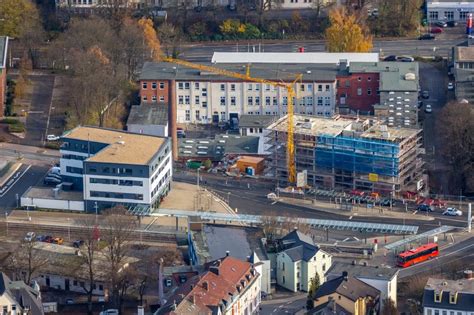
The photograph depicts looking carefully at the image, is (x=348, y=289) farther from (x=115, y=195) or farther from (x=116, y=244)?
(x=115, y=195)

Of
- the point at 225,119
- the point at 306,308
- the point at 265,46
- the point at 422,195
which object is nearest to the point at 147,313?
the point at 306,308

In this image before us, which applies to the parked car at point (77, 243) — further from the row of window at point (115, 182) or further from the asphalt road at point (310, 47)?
the asphalt road at point (310, 47)

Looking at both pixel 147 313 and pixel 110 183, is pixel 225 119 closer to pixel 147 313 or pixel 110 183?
pixel 110 183

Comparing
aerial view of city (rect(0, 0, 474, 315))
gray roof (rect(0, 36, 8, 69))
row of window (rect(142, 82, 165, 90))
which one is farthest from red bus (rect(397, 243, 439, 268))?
gray roof (rect(0, 36, 8, 69))

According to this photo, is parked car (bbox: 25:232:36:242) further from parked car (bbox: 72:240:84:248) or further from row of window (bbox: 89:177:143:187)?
row of window (bbox: 89:177:143:187)

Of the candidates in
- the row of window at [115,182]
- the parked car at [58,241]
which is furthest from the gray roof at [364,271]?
the parked car at [58,241]

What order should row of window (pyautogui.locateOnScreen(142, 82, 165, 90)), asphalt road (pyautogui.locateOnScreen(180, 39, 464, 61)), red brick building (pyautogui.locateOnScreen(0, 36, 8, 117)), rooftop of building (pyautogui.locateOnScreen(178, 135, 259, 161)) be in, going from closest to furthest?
rooftop of building (pyautogui.locateOnScreen(178, 135, 259, 161))
red brick building (pyautogui.locateOnScreen(0, 36, 8, 117))
row of window (pyautogui.locateOnScreen(142, 82, 165, 90))
asphalt road (pyautogui.locateOnScreen(180, 39, 464, 61))

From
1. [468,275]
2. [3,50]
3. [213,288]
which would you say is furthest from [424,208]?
[3,50]
